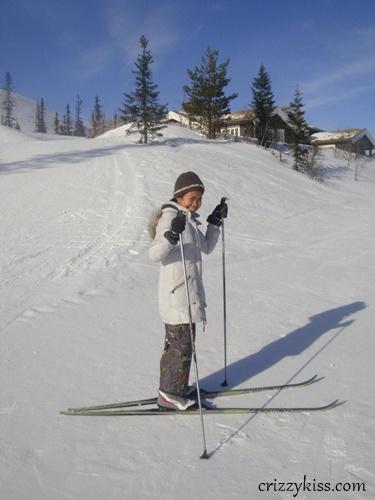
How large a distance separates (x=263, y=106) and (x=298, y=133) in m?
7.68

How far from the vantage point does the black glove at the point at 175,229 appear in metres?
2.77

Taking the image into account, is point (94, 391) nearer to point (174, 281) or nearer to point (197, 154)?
point (174, 281)

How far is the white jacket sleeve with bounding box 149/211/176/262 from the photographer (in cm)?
289

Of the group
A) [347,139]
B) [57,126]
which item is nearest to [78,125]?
[57,126]

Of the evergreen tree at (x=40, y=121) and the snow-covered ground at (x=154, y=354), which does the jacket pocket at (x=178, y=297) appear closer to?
the snow-covered ground at (x=154, y=354)

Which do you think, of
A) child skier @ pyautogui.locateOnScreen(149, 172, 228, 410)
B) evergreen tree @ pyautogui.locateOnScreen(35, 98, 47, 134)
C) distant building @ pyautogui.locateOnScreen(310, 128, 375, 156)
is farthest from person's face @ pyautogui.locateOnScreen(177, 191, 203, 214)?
evergreen tree @ pyautogui.locateOnScreen(35, 98, 47, 134)

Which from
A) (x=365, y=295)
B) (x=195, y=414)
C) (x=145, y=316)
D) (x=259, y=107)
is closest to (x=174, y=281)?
(x=195, y=414)

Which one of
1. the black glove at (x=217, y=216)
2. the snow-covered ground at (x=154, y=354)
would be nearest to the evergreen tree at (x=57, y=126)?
the snow-covered ground at (x=154, y=354)

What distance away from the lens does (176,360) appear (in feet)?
10.6

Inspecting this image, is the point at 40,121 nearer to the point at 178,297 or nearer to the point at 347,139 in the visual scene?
the point at 347,139

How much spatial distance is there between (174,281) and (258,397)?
1.32 m

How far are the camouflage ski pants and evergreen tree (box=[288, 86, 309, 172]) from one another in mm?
26364

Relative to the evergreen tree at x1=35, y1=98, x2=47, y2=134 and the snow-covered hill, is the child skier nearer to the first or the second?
the evergreen tree at x1=35, y1=98, x2=47, y2=134

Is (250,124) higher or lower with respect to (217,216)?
higher
